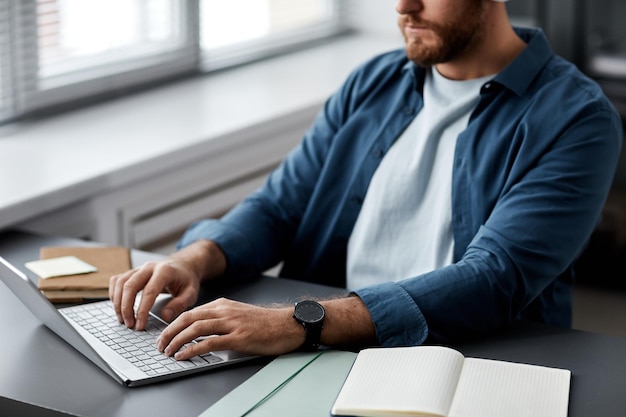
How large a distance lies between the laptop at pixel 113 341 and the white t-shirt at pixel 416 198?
520 mm

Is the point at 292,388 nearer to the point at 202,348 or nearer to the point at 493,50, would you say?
the point at 202,348

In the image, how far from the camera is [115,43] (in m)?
2.92

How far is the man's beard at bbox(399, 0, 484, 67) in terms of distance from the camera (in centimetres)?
191

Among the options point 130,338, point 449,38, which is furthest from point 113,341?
point 449,38

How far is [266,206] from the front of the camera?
2.06 m

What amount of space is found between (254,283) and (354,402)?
1.83 feet

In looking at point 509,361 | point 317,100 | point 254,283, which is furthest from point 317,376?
point 317,100

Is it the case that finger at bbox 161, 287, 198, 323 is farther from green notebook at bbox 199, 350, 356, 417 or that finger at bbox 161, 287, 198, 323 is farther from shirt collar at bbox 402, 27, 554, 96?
shirt collar at bbox 402, 27, 554, 96

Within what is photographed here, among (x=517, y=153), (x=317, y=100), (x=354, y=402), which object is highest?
(x=517, y=153)

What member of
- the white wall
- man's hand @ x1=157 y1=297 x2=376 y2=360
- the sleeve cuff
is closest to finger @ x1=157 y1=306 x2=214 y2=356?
man's hand @ x1=157 y1=297 x2=376 y2=360

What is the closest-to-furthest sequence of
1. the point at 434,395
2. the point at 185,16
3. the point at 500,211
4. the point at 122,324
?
the point at 434,395, the point at 122,324, the point at 500,211, the point at 185,16

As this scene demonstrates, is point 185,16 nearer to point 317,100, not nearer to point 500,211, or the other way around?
point 317,100

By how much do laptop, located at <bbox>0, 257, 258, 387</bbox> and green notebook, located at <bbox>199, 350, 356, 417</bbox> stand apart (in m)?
0.07

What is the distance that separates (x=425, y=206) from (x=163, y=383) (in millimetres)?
735
